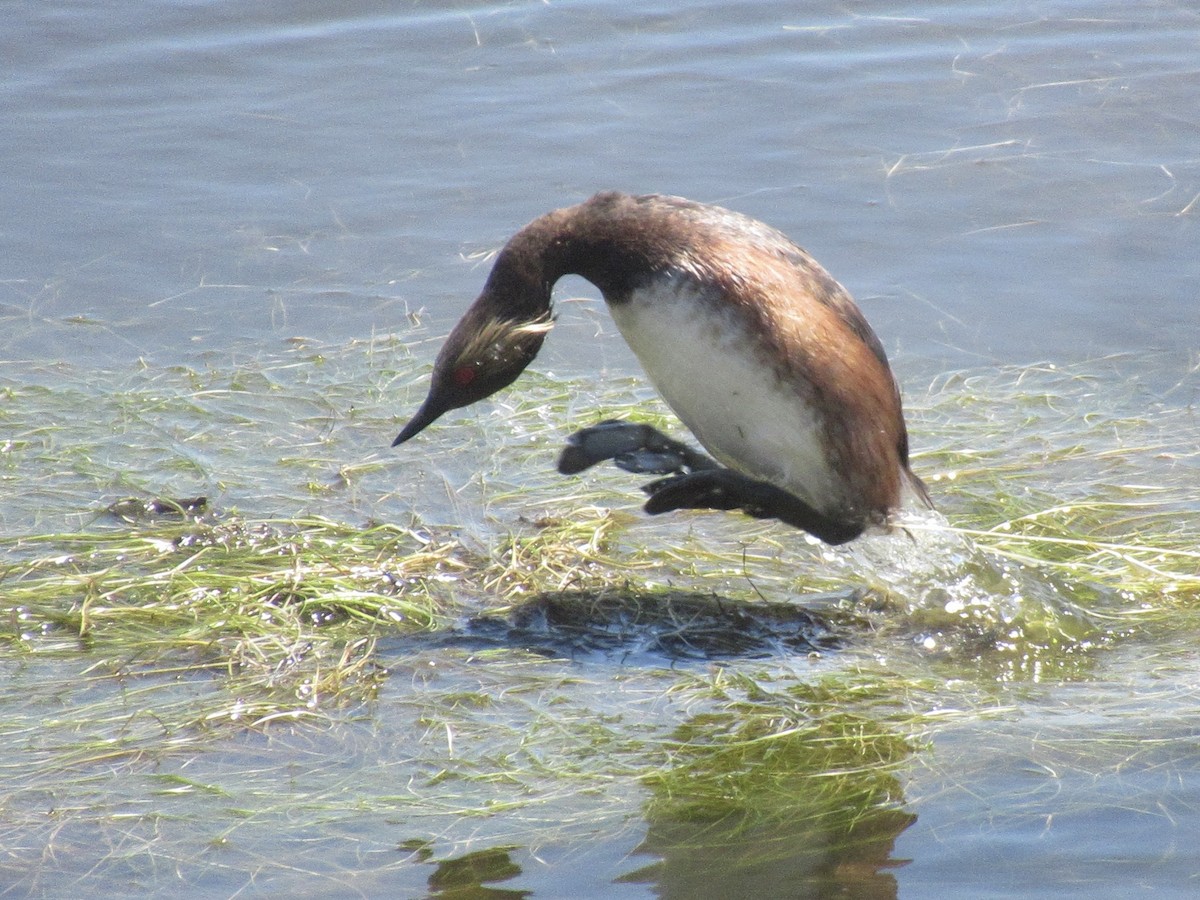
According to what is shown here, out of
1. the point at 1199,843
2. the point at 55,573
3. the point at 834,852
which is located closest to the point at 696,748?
the point at 834,852

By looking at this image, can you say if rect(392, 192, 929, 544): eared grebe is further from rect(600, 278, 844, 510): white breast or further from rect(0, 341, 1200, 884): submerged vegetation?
rect(0, 341, 1200, 884): submerged vegetation

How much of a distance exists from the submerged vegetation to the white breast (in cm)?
42

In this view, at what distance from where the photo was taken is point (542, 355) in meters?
8.15

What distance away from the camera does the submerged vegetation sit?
4609mm

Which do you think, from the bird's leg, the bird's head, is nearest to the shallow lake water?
the bird's leg

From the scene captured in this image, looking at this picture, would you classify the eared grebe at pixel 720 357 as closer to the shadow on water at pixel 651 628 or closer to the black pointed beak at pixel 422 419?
the black pointed beak at pixel 422 419

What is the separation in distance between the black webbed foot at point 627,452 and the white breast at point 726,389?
0.11 m

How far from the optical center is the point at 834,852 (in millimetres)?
4316

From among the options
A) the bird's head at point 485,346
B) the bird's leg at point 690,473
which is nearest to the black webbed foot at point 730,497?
the bird's leg at point 690,473

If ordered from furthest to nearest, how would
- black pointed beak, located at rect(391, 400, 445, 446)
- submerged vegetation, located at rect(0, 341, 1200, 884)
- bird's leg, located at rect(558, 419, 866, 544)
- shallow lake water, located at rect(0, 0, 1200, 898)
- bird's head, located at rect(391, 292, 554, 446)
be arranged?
black pointed beak, located at rect(391, 400, 445, 446)
bird's head, located at rect(391, 292, 554, 446)
bird's leg, located at rect(558, 419, 866, 544)
submerged vegetation, located at rect(0, 341, 1200, 884)
shallow lake water, located at rect(0, 0, 1200, 898)

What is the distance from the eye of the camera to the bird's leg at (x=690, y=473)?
5602 mm

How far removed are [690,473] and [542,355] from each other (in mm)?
2588

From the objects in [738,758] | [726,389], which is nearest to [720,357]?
[726,389]

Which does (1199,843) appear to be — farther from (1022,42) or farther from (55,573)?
(1022,42)
